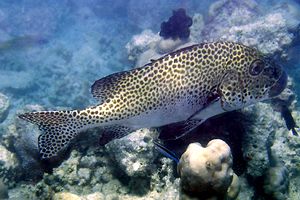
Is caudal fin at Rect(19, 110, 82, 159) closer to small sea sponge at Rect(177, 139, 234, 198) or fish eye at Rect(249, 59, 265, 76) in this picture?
small sea sponge at Rect(177, 139, 234, 198)

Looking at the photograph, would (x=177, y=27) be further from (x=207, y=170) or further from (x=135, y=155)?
(x=207, y=170)

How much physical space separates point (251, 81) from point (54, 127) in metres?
2.99

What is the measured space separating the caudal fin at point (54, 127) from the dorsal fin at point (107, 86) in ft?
1.43

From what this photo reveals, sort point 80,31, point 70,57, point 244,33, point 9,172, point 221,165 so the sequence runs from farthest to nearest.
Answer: point 80,31, point 70,57, point 244,33, point 9,172, point 221,165

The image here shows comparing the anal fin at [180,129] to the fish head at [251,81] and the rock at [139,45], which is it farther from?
the rock at [139,45]

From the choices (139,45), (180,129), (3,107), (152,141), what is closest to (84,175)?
(152,141)

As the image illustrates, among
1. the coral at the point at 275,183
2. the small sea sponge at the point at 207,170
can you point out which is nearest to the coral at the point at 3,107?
the small sea sponge at the point at 207,170

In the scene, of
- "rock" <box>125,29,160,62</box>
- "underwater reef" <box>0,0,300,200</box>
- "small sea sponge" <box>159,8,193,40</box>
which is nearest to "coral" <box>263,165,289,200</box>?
"underwater reef" <box>0,0,300,200</box>

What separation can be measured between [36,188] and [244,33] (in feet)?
27.6

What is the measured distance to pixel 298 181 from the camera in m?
6.25

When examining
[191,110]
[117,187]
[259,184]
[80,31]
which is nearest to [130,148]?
[117,187]

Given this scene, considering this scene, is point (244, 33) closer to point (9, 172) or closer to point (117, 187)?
point (117, 187)

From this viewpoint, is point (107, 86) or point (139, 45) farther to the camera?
point (139, 45)

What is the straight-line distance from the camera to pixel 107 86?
465 cm
